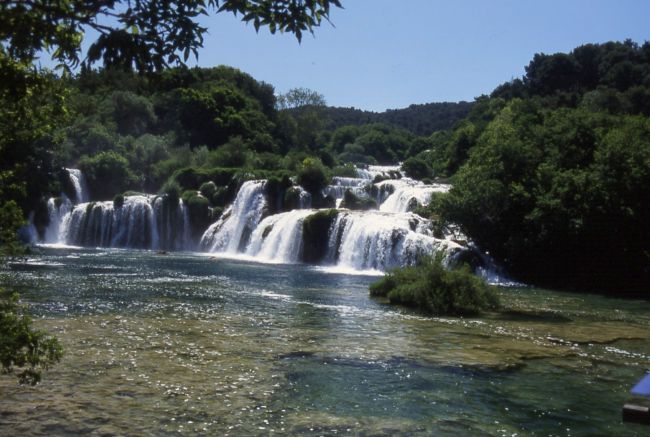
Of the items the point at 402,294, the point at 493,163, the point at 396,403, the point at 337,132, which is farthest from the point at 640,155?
the point at 337,132

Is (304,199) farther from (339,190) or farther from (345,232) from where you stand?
(345,232)

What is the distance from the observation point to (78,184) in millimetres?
54531

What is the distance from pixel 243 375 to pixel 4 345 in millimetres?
4725

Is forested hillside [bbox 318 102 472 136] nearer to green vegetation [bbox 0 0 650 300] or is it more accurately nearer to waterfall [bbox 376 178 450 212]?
green vegetation [bbox 0 0 650 300]

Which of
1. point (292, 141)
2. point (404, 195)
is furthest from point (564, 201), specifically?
point (292, 141)

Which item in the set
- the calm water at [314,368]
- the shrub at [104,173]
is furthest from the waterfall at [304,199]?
the calm water at [314,368]

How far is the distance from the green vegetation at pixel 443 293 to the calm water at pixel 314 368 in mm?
792

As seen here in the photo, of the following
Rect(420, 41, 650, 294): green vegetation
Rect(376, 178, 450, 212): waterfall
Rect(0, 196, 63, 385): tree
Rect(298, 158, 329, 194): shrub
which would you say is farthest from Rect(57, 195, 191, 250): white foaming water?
Rect(0, 196, 63, 385): tree

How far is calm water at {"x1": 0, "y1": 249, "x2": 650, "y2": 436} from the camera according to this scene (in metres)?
7.85

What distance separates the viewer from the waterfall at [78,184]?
53.6 metres

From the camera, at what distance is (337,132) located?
122062mm

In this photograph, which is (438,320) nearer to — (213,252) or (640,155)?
(640,155)

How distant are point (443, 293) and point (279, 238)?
66.9 feet

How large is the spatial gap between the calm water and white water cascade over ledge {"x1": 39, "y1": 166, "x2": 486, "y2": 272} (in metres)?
11.6
